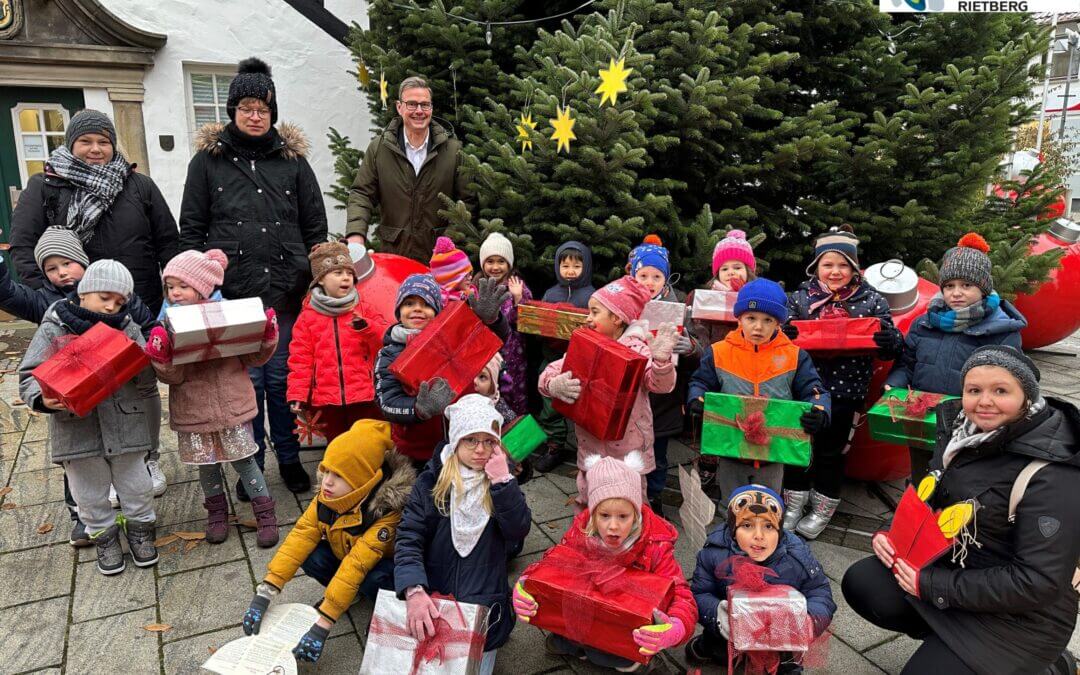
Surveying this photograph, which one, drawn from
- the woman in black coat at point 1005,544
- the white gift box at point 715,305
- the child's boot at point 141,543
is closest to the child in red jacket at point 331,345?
the child's boot at point 141,543

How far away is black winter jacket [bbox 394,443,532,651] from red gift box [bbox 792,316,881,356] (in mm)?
1933

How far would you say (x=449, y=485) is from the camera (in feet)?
9.35

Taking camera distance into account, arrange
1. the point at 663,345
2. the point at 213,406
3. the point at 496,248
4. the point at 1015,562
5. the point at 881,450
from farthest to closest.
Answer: the point at 881,450
the point at 496,248
the point at 213,406
the point at 663,345
the point at 1015,562

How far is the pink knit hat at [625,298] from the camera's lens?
360cm

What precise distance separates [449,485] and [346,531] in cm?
61

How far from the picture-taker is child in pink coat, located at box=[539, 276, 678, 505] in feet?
11.5

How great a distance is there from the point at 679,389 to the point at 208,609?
9.86 ft

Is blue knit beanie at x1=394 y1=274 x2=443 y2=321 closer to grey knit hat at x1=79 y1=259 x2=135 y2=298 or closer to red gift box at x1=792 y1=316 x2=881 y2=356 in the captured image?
grey knit hat at x1=79 y1=259 x2=135 y2=298

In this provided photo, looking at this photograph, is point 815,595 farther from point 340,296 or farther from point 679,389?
point 340,296

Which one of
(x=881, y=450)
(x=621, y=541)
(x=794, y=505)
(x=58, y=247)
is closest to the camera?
(x=621, y=541)

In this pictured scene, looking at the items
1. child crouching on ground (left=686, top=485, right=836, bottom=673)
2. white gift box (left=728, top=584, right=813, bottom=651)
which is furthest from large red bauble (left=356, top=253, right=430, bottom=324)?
white gift box (left=728, top=584, right=813, bottom=651)

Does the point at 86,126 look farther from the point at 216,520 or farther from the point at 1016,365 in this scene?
the point at 1016,365

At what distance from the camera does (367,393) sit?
403 cm

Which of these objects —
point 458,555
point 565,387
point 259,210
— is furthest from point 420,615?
point 259,210
